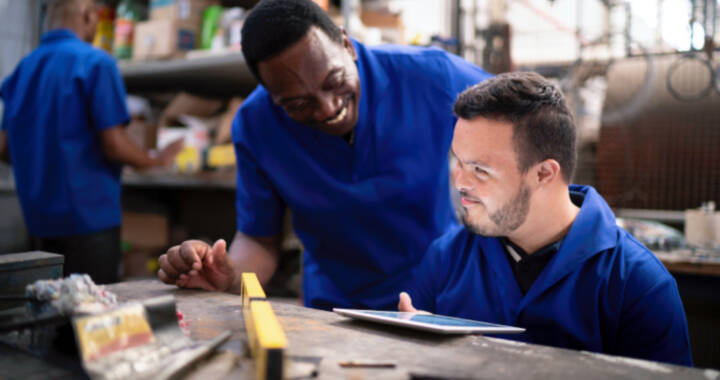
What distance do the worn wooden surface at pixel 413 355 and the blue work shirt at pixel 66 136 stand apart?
1.31 meters

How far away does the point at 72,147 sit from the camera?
1.96 m

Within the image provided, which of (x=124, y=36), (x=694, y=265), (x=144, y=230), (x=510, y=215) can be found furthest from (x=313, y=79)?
(x=144, y=230)

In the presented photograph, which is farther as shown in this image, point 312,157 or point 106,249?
point 106,249

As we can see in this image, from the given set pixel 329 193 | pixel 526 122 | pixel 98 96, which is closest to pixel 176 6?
pixel 98 96

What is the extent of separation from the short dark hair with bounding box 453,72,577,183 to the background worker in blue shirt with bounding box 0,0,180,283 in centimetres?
137

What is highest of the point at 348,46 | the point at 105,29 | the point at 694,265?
the point at 105,29

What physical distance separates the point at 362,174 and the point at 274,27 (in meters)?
0.44

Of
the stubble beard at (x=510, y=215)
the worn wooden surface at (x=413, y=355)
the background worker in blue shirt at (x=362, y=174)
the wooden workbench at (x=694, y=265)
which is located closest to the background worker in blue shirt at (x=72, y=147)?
the background worker in blue shirt at (x=362, y=174)

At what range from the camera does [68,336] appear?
2.29 ft

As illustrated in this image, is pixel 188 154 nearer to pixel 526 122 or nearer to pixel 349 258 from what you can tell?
pixel 349 258

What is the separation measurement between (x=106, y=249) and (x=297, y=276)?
0.82 meters

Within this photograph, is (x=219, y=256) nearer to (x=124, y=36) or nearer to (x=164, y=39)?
(x=164, y=39)

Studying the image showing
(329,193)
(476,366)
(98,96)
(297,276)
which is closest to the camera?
(476,366)

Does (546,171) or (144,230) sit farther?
(144,230)
